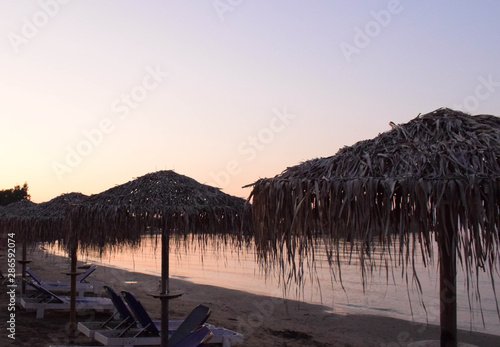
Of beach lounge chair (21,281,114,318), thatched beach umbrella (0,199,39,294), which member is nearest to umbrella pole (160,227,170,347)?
beach lounge chair (21,281,114,318)

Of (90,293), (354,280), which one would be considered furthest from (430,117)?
(354,280)

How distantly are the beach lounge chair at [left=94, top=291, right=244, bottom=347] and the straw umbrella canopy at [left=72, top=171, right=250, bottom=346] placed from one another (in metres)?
0.56

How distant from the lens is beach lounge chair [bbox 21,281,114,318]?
7383 mm

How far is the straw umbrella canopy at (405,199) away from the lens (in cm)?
263

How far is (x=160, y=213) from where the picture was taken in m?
4.85

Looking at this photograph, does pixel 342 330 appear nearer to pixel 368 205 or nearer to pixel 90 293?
pixel 90 293


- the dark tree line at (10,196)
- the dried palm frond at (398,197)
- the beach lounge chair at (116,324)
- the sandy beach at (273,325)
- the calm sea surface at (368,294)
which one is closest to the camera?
the dried palm frond at (398,197)

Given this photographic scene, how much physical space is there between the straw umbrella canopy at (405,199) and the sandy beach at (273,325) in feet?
6.83

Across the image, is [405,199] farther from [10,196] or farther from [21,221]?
[10,196]

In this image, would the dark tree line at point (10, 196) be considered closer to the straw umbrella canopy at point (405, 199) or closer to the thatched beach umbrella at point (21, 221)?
the thatched beach umbrella at point (21, 221)

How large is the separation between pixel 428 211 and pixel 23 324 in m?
6.52

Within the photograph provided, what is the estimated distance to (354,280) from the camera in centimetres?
1938

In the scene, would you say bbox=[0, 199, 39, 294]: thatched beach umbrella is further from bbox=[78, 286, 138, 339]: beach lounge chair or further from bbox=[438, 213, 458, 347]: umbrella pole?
bbox=[438, 213, 458, 347]: umbrella pole

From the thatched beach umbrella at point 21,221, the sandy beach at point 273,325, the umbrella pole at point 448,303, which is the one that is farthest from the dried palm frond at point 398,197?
the thatched beach umbrella at point 21,221
